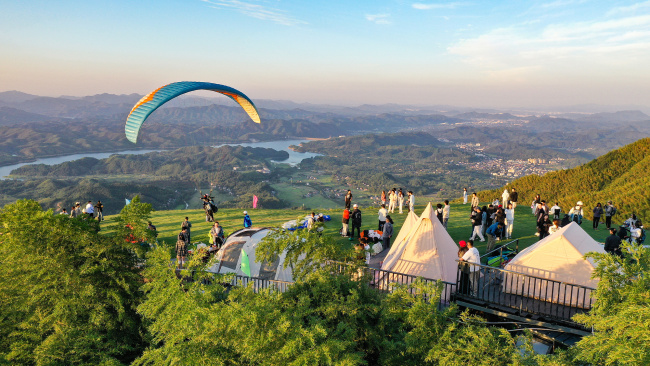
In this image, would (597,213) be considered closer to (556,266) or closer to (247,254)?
(556,266)

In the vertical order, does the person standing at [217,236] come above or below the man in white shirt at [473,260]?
below

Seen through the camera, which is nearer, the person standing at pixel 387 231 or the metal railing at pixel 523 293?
the metal railing at pixel 523 293

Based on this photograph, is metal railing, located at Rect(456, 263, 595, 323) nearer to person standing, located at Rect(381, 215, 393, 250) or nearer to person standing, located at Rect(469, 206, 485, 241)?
person standing, located at Rect(381, 215, 393, 250)

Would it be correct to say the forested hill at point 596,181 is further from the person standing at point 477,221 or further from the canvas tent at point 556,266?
the canvas tent at point 556,266

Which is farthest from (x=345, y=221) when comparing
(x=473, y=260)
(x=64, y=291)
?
(x=64, y=291)

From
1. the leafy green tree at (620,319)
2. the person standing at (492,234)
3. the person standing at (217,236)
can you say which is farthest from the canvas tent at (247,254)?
the leafy green tree at (620,319)

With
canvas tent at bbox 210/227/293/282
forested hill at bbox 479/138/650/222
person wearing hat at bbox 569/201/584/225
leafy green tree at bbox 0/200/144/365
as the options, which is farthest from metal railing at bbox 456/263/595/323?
forested hill at bbox 479/138/650/222
